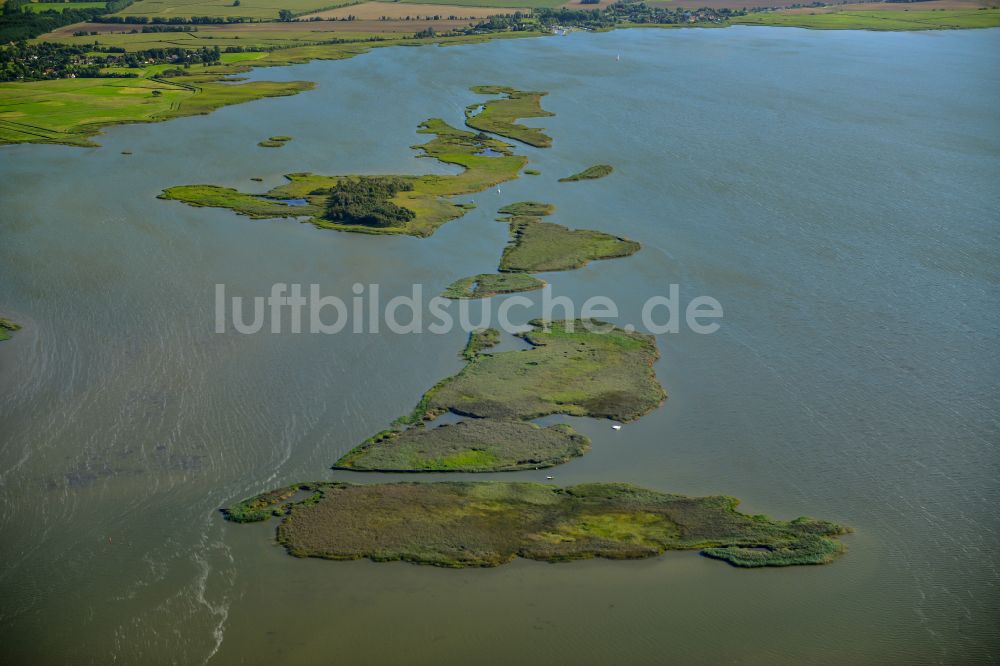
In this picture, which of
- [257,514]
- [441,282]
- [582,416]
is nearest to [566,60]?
[441,282]

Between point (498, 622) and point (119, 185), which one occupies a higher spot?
point (119, 185)

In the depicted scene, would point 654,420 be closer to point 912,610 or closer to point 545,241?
point 912,610

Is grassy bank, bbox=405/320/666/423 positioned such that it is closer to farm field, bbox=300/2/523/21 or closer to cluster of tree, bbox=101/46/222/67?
cluster of tree, bbox=101/46/222/67

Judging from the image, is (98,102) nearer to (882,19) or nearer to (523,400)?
(523,400)

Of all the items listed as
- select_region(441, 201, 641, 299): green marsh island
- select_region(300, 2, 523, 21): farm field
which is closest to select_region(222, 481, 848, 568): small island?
select_region(441, 201, 641, 299): green marsh island

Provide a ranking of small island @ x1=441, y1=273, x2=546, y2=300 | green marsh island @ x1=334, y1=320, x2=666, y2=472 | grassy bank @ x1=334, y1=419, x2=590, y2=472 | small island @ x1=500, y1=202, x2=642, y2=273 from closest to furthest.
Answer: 1. grassy bank @ x1=334, y1=419, x2=590, y2=472
2. green marsh island @ x1=334, y1=320, x2=666, y2=472
3. small island @ x1=441, y1=273, x2=546, y2=300
4. small island @ x1=500, y1=202, x2=642, y2=273

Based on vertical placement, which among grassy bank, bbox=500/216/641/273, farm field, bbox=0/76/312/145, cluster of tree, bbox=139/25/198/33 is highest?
cluster of tree, bbox=139/25/198/33

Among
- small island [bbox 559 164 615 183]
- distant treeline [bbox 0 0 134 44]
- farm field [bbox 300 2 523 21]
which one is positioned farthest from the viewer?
farm field [bbox 300 2 523 21]
